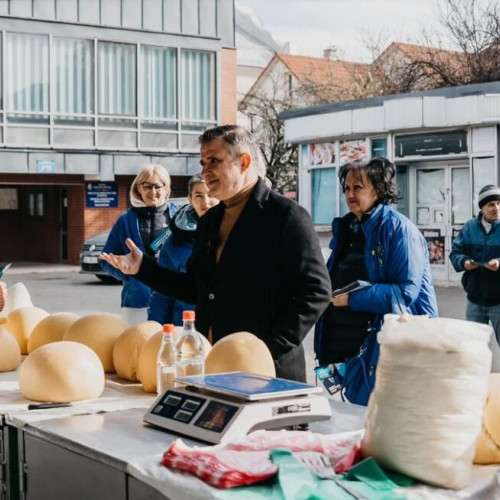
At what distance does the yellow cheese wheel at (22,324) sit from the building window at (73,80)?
2204 centimetres

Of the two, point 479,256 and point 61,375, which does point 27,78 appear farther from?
point 61,375

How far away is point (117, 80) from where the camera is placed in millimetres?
26938

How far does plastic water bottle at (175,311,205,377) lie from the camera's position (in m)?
3.15

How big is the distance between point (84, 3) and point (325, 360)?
74.0 ft

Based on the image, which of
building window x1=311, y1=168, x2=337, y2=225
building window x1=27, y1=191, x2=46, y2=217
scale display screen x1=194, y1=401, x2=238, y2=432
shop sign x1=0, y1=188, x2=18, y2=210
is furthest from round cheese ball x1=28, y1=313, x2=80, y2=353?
shop sign x1=0, y1=188, x2=18, y2=210

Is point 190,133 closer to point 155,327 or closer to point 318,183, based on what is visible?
point 318,183

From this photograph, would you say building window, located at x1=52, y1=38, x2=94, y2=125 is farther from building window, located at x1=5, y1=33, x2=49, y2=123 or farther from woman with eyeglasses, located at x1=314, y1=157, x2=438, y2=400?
woman with eyeglasses, located at x1=314, y1=157, x2=438, y2=400

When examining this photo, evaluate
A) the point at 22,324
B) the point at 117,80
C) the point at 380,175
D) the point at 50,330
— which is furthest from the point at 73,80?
the point at 50,330

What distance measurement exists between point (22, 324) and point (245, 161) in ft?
4.49

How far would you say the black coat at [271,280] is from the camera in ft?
12.7

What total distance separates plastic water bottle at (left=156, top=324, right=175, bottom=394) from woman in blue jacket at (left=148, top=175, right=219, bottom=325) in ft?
7.74

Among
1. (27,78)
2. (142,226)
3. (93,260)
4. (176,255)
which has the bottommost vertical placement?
(93,260)

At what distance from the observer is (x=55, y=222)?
96.8ft

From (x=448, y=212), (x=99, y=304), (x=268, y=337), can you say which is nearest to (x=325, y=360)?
(x=268, y=337)
